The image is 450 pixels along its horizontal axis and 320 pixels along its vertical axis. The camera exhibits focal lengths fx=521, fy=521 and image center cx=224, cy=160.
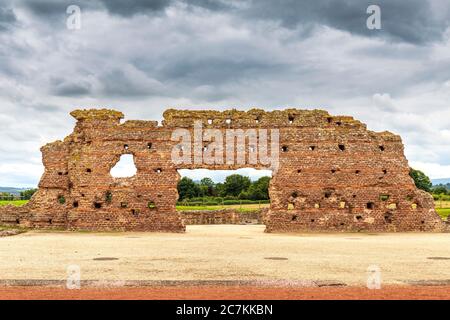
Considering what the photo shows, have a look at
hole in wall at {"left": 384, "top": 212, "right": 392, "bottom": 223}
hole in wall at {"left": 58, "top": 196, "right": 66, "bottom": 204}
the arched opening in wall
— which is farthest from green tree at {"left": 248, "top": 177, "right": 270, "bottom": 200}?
hole in wall at {"left": 58, "top": 196, "right": 66, "bottom": 204}

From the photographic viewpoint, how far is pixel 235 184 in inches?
3182

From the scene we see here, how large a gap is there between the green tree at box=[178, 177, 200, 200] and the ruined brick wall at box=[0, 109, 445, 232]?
48226 millimetres

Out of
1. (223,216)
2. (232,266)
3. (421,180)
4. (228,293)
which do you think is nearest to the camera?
(228,293)

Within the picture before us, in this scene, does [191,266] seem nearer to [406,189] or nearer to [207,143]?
[207,143]

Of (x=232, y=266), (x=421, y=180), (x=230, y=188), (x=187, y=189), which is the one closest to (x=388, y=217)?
(x=232, y=266)

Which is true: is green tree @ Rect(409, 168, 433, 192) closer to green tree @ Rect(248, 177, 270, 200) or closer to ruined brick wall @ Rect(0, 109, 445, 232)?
green tree @ Rect(248, 177, 270, 200)

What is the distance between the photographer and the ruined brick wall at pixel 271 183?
25969 mm

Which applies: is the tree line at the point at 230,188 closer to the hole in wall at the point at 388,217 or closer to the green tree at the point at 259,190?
the green tree at the point at 259,190

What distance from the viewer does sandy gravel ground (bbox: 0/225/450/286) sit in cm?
1045

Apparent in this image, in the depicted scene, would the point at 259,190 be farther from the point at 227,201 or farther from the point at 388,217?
the point at 388,217

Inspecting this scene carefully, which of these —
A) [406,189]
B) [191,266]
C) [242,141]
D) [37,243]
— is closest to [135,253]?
[191,266]

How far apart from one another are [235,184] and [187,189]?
8.38m

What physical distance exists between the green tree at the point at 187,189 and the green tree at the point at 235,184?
4.73m
